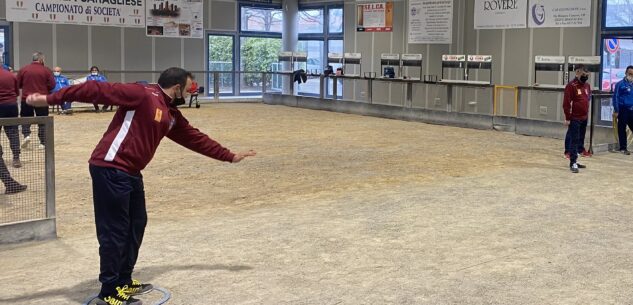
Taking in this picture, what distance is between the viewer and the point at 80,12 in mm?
21719

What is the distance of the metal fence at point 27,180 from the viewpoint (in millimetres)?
6207

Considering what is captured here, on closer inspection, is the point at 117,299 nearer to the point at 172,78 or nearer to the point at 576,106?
the point at 172,78

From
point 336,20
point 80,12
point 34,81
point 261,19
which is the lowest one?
point 34,81

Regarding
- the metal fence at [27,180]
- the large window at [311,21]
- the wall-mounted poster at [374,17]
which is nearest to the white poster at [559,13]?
the wall-mounted poster at [374,17]

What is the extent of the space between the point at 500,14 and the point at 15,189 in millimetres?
15342

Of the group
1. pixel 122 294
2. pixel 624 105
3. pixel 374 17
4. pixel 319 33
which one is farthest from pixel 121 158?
pixel 319 33

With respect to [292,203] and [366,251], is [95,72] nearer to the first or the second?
[292,203]

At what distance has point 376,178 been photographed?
971 cm

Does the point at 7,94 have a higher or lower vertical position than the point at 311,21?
lower

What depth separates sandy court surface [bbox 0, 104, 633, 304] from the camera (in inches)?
195

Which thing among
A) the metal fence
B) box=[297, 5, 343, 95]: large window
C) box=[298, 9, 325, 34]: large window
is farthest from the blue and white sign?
the metal fence

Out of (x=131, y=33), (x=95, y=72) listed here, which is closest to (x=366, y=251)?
(x=95, y=72)

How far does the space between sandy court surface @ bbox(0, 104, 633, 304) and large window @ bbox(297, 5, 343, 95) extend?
13.0 metres

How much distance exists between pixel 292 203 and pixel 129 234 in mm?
3519
